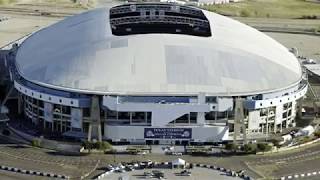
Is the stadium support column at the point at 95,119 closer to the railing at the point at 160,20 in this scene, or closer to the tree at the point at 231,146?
the tree at the point at 231,146

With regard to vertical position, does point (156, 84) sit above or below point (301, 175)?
above

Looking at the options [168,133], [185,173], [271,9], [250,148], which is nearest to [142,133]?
[168,133]

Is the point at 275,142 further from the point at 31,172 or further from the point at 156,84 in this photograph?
the point at 31,172

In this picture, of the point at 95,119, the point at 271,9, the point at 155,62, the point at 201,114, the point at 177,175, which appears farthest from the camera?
the point at 271,9

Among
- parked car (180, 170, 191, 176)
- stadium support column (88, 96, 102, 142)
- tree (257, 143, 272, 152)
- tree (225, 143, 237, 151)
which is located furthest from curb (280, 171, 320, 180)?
stadium support column (88, 96, 102, 142)

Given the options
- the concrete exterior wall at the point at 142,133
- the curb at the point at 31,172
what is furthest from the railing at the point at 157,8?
the curb at the point at 31,172

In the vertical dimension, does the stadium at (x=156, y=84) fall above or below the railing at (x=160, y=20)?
below

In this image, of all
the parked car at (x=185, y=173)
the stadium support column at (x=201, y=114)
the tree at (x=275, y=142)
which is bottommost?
the parked car at (x=185, y=173)
